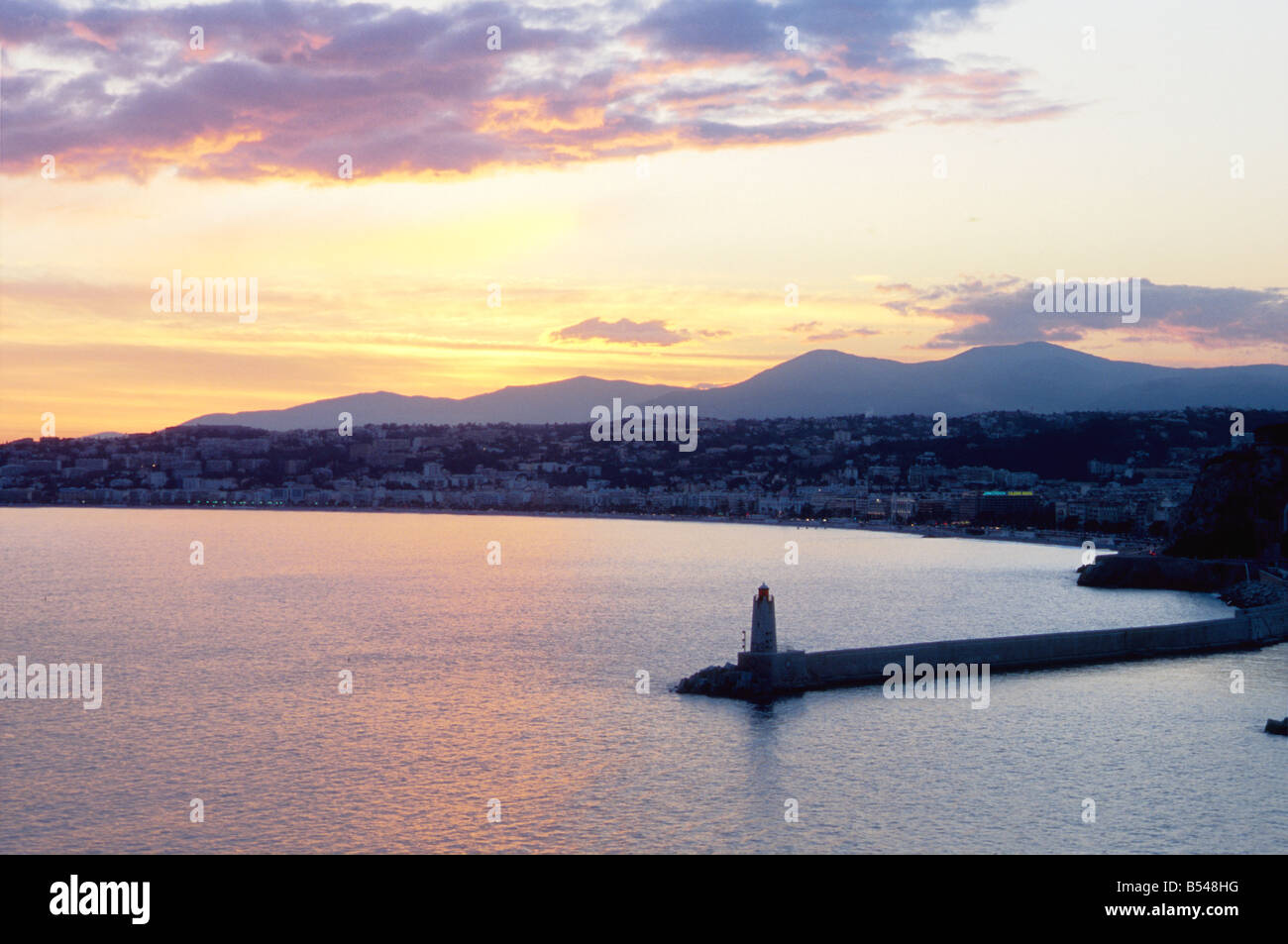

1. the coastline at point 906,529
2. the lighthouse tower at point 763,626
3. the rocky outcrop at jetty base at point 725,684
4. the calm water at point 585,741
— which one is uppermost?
the lighthouse tower at point 763,626

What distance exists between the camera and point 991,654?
108 feet

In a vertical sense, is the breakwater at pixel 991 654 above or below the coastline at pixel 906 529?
above

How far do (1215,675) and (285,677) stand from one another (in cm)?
2637

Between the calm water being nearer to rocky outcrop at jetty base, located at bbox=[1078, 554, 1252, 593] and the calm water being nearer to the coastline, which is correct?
rocky outcrop at jetty base, located at bbox=[1078, 554, 1252, 593]

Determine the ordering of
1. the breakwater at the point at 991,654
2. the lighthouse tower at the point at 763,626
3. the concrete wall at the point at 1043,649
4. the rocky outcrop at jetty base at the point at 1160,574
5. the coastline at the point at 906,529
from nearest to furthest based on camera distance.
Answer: the lighthouse tower at the point at 763,626 < the breakwater at the point at 991,654 < the concrete wall at the point at 1043,649 < the rocky outcrop at jetty base at the point at 1160,574 < the coastline at the point at 906,529

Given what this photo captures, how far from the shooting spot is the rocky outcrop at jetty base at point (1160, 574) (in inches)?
2472

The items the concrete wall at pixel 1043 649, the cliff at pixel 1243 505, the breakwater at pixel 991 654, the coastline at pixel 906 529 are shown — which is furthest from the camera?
the coastline at pixel 906 529

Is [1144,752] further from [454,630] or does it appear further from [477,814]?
[454,630]

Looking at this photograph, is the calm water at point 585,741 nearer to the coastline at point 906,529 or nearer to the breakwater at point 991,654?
the breakwater at point 991,654

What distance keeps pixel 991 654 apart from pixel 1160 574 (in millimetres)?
39116

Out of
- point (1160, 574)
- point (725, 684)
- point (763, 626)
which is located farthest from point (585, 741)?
point (1160, 574)

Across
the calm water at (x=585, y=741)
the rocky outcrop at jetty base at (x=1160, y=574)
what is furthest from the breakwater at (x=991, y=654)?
the rocky outcrop at jetty base at (x=1160, y=574)

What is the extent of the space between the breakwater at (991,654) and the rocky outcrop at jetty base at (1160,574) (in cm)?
2083

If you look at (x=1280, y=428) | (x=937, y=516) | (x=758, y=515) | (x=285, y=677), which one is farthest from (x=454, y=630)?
(x=758, y=515)
